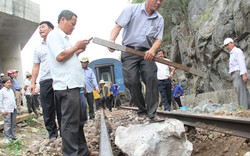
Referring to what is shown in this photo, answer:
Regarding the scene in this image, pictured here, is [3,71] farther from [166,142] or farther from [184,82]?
[184,82]

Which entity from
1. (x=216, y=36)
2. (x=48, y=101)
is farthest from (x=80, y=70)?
(x=216, y=36)

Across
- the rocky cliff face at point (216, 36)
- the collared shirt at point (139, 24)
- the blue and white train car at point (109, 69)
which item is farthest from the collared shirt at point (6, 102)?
the blue and white train car at point (109, 69)

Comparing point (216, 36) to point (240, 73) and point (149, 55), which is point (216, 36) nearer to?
point (240, 73)

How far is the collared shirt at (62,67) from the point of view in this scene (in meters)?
3.24

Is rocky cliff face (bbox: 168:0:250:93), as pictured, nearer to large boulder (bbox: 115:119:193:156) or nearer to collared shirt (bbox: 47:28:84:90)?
large boulder (bbox: 115:119:193:156)

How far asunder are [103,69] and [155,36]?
1940 centimetres

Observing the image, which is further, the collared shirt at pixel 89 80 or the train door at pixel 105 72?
the train door at pixel 105 72

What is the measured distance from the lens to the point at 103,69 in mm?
23500

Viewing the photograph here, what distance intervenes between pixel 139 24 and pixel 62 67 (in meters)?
1.41

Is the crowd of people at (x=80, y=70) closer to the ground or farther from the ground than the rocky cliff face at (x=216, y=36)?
closer to the ground

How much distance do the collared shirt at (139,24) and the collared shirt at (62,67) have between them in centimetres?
109

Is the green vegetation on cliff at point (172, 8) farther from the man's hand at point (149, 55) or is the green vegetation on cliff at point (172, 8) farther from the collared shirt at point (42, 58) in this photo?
the man's hand at point (149, 55)

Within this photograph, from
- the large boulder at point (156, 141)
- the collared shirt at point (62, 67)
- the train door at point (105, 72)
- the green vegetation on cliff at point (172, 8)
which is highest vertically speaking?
the green vegetation on cliff at point (172, 8)

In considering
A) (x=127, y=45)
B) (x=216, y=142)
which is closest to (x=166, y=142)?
(x=216, y=142)
